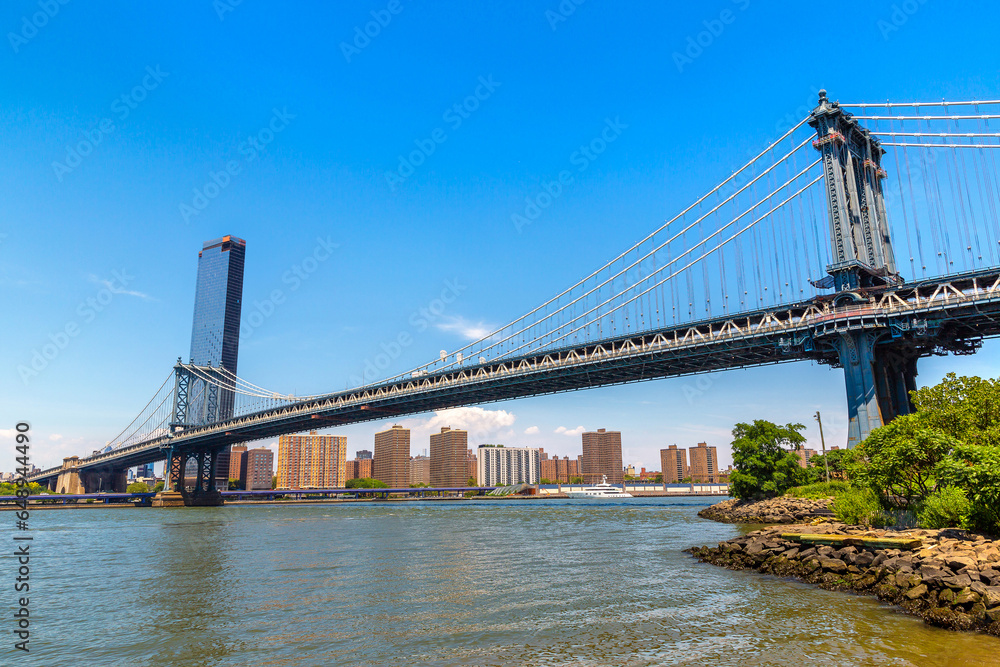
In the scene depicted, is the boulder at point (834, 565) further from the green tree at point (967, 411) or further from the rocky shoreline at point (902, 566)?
the green tree at point (967, 411)

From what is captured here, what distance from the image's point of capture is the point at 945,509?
20.5m

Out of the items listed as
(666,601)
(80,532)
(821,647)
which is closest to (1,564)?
(80,532)

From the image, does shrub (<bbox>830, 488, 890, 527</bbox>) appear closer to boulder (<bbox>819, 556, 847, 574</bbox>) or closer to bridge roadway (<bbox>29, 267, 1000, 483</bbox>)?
boulder (<bbox>819, 556, 847, 574</bbox>)

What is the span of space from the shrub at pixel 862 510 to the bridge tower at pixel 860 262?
15039mm

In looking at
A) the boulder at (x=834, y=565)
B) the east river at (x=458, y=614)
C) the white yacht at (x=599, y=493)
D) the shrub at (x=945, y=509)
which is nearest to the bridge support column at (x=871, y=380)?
the shrub at (x=945, y=509)

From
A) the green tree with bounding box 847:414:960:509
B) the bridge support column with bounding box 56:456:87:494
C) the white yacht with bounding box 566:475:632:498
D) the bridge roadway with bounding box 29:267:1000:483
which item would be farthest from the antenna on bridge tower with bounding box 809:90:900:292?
the bridge support column with bounding box 56:456:87:494

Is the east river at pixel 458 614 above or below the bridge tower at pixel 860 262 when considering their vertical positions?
below

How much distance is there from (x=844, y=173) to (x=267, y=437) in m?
86.2

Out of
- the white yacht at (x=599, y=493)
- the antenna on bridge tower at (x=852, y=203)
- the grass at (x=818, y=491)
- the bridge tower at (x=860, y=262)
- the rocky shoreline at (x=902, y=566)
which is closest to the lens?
the rocky shoreline at (x=902, y=566)

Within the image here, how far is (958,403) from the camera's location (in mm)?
23500

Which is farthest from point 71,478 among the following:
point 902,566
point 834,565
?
point 902,566

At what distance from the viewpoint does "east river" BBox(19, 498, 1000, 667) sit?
41.3 ft

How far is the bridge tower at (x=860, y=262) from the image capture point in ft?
134

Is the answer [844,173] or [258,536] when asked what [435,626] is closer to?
[258,536]
